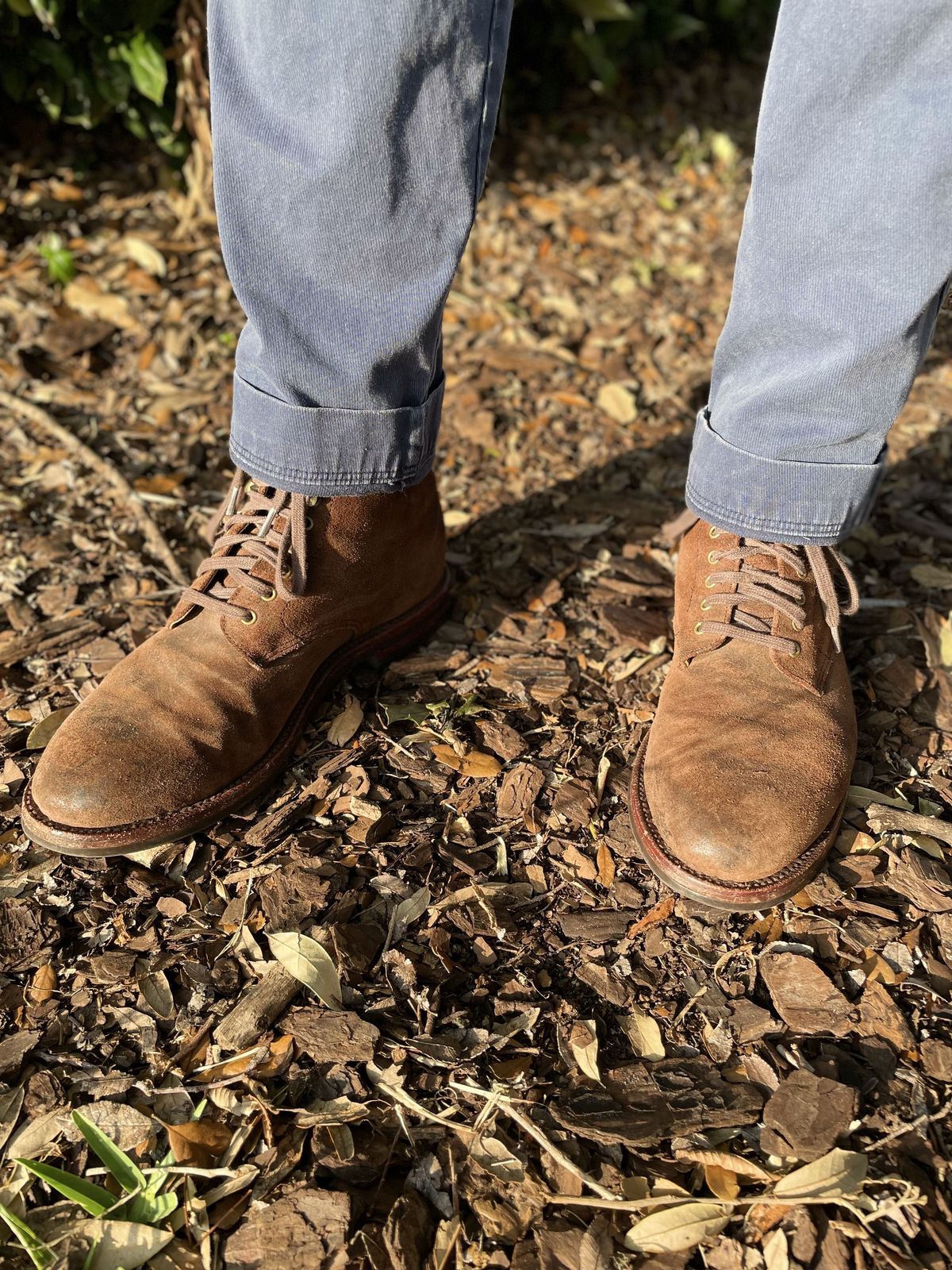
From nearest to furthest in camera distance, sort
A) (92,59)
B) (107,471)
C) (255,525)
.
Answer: (255,525) < (107,471) < (92,59)

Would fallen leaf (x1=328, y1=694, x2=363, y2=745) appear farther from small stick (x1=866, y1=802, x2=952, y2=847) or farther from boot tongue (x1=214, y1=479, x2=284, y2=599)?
small stick (x1=866, y1=802, x2=952, y2=847)

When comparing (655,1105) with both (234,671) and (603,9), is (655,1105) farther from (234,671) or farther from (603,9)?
(603,9)

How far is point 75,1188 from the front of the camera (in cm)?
Answer: 113

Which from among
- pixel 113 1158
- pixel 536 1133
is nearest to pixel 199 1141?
pixel 113 1158

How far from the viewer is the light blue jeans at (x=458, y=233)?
1189 mm

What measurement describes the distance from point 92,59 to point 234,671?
2.11m

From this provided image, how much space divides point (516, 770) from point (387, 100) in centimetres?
98

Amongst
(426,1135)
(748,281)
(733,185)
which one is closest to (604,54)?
(733,185)

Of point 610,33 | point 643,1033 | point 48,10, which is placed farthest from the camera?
point 610,33

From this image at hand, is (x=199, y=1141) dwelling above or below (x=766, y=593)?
below

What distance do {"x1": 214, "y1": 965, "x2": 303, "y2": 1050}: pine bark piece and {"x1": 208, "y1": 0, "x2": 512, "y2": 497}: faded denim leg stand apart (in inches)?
27.7

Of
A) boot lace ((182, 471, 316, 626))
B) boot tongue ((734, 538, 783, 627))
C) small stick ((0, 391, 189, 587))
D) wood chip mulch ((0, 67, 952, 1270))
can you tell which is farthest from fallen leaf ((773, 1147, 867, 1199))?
small stick ((0, 391, 189, 587))

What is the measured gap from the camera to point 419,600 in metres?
1.79

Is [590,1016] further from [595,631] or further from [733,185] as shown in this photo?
[733,185]
